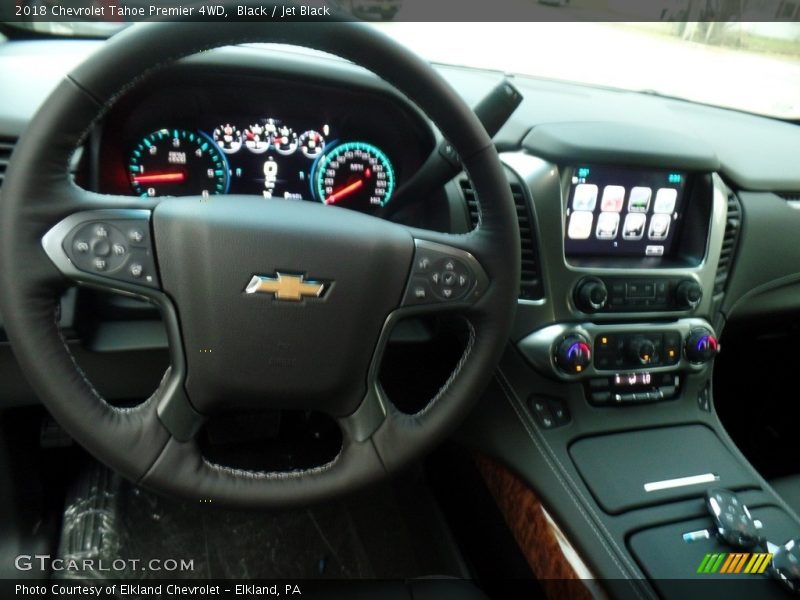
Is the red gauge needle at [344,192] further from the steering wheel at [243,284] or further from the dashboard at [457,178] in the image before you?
the steering wheel at [243,284]

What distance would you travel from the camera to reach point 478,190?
948 millimetres

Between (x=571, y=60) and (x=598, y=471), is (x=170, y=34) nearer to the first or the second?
(x=598, y=471)

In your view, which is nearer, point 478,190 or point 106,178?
point 478,190

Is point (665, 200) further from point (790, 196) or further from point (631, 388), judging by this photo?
point (790, 196)

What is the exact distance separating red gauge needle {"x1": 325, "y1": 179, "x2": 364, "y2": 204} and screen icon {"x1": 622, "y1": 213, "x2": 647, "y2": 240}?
545 millimetres

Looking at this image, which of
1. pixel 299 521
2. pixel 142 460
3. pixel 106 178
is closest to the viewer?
pixel 142 460

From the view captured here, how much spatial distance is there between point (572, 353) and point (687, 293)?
29 cm

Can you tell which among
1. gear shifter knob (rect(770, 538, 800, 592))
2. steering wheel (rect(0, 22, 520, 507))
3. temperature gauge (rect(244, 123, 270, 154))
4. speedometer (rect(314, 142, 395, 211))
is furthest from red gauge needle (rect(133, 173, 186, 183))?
gear shifter knob (rect(770, 538, 800, 592))

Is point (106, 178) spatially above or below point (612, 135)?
below

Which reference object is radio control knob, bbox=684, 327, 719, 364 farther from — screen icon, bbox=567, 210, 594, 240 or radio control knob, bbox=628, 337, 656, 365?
screen icon, bbox=567, 210, 594, 240

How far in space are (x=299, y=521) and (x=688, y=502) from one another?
2.83ft

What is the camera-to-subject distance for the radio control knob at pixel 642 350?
4.48ft

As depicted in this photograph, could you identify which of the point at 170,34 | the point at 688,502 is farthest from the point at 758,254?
the point at 170,34

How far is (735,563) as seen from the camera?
1.15m
